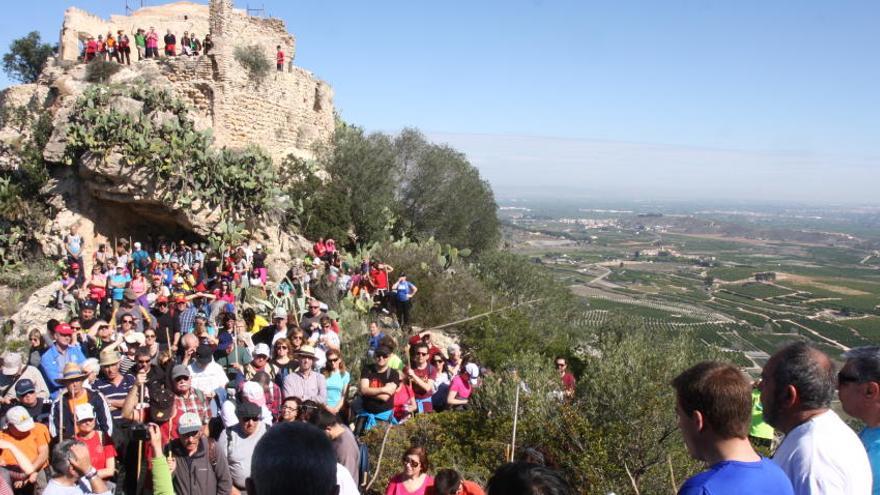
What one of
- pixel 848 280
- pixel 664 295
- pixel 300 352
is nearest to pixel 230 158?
pixel 300 352

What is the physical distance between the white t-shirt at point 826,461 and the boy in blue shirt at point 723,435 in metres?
0.47

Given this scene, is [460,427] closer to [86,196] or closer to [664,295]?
[86,196]

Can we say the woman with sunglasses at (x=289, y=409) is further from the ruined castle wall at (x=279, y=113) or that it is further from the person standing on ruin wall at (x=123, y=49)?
the person standing on ruin wall at (x=123, y=49)

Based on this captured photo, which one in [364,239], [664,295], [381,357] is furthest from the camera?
[664,295]

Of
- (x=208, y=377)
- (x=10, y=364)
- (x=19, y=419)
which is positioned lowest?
(x=208, y=377)

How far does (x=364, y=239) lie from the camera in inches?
803

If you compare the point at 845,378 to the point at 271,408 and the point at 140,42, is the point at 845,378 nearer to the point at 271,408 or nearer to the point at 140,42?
the point at 271,408

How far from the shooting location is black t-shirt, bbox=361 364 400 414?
679cm

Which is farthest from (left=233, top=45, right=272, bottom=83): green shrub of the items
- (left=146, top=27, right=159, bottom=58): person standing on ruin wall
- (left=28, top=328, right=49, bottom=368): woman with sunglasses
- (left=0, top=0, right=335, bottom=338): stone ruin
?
(left=28, top=328, right=49, bottom=368): woman with sunglasses

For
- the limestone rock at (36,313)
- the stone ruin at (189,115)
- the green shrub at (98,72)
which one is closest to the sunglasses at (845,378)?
the limestone rock at (36,313)

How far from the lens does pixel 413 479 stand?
4.62 metres

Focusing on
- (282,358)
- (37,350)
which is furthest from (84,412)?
(37,350)

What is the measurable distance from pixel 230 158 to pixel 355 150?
5598 millimetres

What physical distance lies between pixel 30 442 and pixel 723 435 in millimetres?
5409
